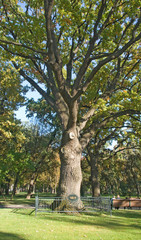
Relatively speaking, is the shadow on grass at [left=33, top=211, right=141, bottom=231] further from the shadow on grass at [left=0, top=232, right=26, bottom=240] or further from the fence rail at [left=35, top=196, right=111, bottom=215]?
the shadow on grass at [left=0, top=232, right=26, bottom=240]

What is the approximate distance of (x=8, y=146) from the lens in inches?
819

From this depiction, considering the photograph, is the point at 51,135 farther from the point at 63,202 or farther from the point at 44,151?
the point at 63,202

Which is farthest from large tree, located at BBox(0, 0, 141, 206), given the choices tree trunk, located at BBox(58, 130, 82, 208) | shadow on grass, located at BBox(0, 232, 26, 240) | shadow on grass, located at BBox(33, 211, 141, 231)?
shadow on grass, located at BBox(0, 232, 26, 240)

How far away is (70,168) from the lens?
10.3 meters

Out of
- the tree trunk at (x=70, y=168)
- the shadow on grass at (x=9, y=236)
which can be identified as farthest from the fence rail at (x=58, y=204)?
the shadow on grass at (x=9, y=236)

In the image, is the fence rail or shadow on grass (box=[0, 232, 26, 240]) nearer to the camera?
shadow on grass (box=[0, 232, 26, 240])

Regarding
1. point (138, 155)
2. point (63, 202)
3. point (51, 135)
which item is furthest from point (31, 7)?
point (138, 155)

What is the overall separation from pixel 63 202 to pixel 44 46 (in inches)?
401

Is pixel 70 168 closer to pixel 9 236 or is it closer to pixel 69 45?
pixel 9 236

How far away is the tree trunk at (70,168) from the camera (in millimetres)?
9984

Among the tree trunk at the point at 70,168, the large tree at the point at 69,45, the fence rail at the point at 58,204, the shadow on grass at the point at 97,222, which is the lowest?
the shadow on grass at the point at 97,222

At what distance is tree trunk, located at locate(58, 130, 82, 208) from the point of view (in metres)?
9.98

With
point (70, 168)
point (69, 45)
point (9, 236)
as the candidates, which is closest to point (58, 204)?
point (70, 168)

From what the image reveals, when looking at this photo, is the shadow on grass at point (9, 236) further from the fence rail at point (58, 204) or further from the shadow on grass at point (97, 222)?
the fence rail at point (58, 204)
